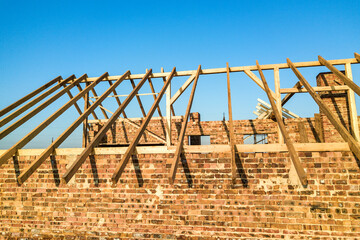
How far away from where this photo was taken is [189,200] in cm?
447

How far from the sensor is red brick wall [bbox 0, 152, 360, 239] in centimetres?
401

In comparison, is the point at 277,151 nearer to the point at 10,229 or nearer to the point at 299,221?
the point at 299,221

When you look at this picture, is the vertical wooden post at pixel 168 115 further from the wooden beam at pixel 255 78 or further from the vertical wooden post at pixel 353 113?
the vertical wooden post at pixel 353 113

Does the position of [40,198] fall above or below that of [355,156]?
below

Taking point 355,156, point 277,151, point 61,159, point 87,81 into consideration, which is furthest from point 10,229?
point 355,156

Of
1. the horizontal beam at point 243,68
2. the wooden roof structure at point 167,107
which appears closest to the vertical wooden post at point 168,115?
the wooden roof structure at point 167,107

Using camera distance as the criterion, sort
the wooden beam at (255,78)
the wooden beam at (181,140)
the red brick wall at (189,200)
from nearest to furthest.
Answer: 1. the wooden beam at (181,140)
2. the red brick wall at (189,200)
3. the wooden beam at (255,78)

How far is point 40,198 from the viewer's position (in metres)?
5.07

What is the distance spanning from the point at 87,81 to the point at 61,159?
3.49m

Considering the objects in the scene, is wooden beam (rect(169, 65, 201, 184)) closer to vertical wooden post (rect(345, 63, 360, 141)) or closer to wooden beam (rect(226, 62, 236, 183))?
wooden beam (rect(226, 62, 236, 183))

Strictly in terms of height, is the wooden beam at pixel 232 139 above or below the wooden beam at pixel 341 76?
below

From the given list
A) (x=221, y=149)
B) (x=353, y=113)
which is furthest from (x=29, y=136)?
(x=353, y=113)

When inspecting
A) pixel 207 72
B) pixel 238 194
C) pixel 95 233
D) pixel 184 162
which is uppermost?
pixel 207 72

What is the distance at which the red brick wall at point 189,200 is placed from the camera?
13.2ft
